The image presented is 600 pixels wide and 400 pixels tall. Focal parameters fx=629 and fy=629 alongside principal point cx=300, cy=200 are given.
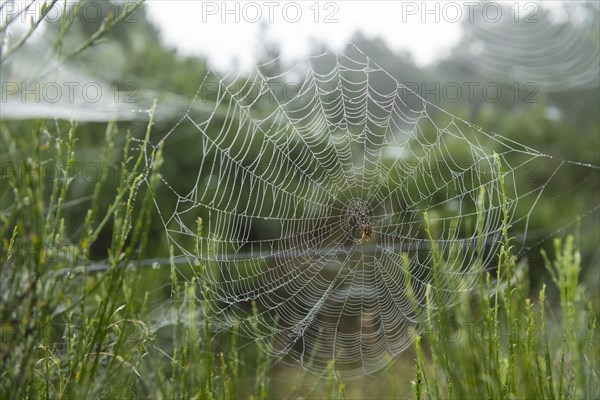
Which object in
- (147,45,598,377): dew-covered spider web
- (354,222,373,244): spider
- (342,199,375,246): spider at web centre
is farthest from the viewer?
(147,45,598,377): dew-covered spider web

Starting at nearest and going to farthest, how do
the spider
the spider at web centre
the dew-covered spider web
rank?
the spider → the spider at web centre → the dew-covered spider web

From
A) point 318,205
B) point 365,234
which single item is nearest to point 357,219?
point 365,234

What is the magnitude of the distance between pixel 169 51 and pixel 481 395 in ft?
19.5

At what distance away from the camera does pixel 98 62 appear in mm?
5738

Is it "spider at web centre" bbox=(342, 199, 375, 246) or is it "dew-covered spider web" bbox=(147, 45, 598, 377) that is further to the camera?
"dew-covered spider web" bbox=(147, 45, 598, 377)

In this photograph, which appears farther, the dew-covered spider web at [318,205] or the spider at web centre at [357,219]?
the dew-covered spider web at [318,205]

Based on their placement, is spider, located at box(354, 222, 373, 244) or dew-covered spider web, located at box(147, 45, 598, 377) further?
dew-covered spider web, located at box(147, 45, 598, 377)

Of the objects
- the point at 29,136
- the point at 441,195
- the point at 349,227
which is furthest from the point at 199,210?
the point at 441,195

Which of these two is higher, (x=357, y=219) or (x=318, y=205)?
(x=357, y=219)

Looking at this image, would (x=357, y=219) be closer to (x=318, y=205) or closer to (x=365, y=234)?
(x=365, y=234)

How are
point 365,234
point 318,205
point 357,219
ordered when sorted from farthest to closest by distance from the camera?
point 318,205, point 357,219, point 365,234

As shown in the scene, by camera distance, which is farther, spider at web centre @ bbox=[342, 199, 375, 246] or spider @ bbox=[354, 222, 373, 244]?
spider at web centre @ bbox=[342, 199, 375, 246]

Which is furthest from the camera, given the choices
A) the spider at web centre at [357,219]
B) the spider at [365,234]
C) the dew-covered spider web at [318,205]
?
the dew-covered spider web at [318,205]

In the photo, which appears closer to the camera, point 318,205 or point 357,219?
point 357,219
